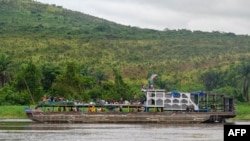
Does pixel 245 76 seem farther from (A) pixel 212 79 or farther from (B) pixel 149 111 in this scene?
(B) pixel 149 111

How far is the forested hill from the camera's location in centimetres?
14438

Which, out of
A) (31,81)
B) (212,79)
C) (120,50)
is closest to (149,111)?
(31,81)

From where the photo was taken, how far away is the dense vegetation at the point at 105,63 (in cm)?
10025

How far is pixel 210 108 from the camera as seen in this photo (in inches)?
3371

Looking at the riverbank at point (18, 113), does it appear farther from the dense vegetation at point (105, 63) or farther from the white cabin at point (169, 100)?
the white cabin at point (169, 100)

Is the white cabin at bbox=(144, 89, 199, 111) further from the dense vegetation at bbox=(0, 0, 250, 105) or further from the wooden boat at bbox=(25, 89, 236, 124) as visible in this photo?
the dense vegetation at bbox=(0, 0, 250, 105)

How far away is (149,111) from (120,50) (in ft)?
276

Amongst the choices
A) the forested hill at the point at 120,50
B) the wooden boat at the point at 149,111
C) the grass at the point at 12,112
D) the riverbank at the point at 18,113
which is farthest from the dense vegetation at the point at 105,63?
the wooden boat at the point at 149,111

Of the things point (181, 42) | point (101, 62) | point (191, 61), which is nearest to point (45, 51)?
point (101, 62)

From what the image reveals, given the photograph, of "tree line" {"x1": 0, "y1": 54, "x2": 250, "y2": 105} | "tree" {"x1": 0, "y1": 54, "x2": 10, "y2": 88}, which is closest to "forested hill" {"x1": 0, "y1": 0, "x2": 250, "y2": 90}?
"tree" {"x1": 0, "y1": 54, "x2": 10, "y2": 88}

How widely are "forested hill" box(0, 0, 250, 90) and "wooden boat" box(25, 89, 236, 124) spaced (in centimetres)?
4137

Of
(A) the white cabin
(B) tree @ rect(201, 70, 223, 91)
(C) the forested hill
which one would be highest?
(C) the forested hill

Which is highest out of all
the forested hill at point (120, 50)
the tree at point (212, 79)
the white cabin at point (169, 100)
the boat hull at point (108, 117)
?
the forested hill at point (120, 50)

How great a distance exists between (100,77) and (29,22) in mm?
80088
